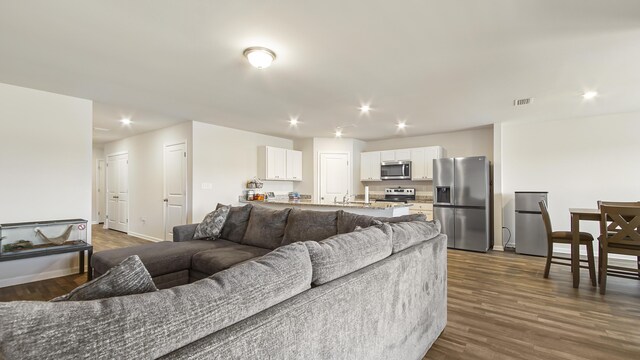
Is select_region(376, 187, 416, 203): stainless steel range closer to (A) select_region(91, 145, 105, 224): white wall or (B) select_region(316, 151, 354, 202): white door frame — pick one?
(B) select_region(316, 151, 354, 202): white door frame

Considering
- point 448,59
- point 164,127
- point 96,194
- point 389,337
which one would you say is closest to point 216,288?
point 389,337

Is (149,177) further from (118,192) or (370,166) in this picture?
(370,166)

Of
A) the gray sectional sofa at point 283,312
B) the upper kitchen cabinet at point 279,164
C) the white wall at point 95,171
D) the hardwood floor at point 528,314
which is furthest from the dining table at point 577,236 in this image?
the white wall at point 95,171

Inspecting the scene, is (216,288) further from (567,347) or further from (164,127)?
(164,127)

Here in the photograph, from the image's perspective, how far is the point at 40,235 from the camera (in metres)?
3.61

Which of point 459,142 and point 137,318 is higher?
point 459,142

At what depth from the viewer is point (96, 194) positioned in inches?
336

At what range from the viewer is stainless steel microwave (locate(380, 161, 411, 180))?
642 centimetres

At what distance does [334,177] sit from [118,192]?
5412 mm

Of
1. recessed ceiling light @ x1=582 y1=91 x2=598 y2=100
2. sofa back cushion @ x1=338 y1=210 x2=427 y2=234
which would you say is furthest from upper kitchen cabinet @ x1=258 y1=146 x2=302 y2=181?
recessed ceiling light @ x1=582 y1=91 x2=598 y2=100

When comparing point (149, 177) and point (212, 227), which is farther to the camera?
point (149, 177)

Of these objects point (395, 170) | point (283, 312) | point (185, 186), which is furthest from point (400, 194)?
point (283, 312)

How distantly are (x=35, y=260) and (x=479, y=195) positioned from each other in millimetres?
6615

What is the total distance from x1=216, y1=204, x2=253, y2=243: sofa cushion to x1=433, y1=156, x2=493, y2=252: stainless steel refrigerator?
376 cm
